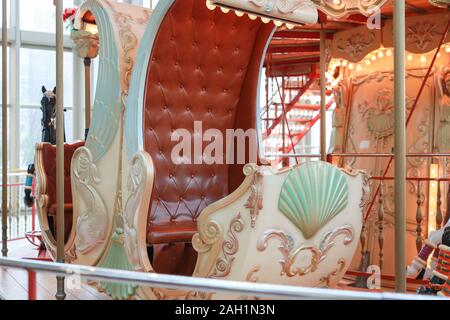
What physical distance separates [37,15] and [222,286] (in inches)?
435

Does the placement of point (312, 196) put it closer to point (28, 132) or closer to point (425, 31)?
point (425, 31)

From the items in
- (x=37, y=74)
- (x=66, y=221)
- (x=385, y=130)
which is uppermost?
(x=37, y=74)

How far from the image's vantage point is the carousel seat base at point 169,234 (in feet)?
9.88

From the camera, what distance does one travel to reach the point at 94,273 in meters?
1.67

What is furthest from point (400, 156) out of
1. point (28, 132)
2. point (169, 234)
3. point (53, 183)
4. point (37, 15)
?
point (37, 15)

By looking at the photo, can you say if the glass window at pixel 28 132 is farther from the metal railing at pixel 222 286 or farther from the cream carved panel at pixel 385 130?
the metal railing at pixel 222 286

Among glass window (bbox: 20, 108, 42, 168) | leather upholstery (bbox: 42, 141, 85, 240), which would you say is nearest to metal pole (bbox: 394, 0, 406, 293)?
leather upholstery (bbox: 42, 141, 85, 240)

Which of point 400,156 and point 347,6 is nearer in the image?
point 400,156

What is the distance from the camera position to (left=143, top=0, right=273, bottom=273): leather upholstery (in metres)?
3.40

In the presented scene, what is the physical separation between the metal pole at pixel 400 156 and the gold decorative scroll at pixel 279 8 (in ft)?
3.31

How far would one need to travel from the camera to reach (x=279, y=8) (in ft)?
9.61

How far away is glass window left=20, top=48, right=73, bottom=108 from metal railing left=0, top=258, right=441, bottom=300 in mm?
10341

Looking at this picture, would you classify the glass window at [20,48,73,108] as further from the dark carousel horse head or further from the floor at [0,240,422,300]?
the floor at [0,240,422,300]

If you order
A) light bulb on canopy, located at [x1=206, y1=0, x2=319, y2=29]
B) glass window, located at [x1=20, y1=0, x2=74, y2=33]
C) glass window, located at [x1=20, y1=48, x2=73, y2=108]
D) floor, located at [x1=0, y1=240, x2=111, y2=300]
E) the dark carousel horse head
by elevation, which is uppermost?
glass window, located at [x1=20, y1=0, x2=74, y2=33]
